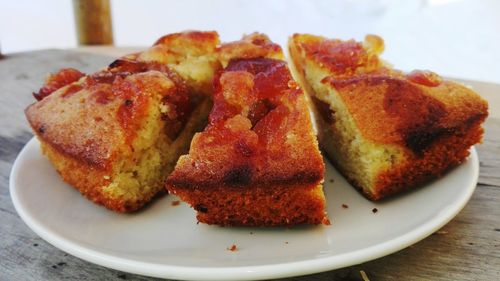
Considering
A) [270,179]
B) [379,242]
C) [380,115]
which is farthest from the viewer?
[380,115]

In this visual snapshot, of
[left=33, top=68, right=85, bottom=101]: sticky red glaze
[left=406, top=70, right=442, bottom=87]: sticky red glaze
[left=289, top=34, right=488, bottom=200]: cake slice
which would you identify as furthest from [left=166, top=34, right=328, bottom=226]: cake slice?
[left=33, top=68, right=85, bottom=101]: sticky red glaze

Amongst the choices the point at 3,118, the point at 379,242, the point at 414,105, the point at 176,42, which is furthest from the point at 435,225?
the point at 3,118

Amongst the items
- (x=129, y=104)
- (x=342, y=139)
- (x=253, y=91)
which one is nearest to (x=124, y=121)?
(x=129, y=104)

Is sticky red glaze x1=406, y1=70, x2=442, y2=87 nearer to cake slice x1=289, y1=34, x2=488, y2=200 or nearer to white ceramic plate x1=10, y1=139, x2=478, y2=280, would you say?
cake slice x1=289, y1=34, x2=488, y2=200

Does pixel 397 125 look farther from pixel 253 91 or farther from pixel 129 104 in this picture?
pixel 129 104

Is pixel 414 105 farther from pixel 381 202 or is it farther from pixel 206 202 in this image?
pixel 206 202

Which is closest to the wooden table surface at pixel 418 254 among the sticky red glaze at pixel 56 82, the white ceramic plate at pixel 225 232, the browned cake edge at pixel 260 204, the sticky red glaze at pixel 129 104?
the white ceramic plate at pixel 225 232
